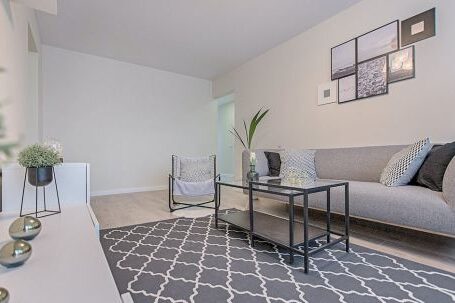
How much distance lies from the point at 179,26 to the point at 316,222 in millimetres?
3039

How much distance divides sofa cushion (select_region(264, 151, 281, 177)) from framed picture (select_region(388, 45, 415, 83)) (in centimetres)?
152

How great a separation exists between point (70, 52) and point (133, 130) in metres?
1.63

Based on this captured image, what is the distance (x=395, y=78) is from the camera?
2.61m

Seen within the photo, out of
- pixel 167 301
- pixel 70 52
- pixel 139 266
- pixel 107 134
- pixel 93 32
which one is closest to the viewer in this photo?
pixel 167 301

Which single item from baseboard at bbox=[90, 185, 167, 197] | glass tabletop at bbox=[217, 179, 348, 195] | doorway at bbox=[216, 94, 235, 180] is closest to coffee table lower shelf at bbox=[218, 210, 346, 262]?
glass tabletop at bbox=[217, 179, 348, 195]

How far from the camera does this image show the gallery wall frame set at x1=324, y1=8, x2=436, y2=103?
96.8 inches

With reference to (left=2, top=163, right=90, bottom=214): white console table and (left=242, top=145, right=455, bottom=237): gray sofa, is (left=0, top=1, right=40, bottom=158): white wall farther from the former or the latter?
(left=242, top=145, right=455, bottom=237): gray sofa

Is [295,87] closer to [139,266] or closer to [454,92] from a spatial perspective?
[454,92]

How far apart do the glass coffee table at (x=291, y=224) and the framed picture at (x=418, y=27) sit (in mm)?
1765

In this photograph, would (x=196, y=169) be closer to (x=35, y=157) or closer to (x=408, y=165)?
(x=35, y=157)

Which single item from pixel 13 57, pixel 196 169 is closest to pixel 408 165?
pixel 196 169

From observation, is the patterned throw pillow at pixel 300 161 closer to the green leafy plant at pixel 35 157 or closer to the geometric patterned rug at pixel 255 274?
the geometric patterned rug at pixel 255 274

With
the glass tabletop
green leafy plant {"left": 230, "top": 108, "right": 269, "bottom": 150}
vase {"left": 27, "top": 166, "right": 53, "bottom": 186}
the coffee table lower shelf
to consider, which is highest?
green leafy plant {"left": 230, "top": 108, "right": 269, "bottom": 150}

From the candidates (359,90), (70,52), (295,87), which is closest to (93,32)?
(70,52)
